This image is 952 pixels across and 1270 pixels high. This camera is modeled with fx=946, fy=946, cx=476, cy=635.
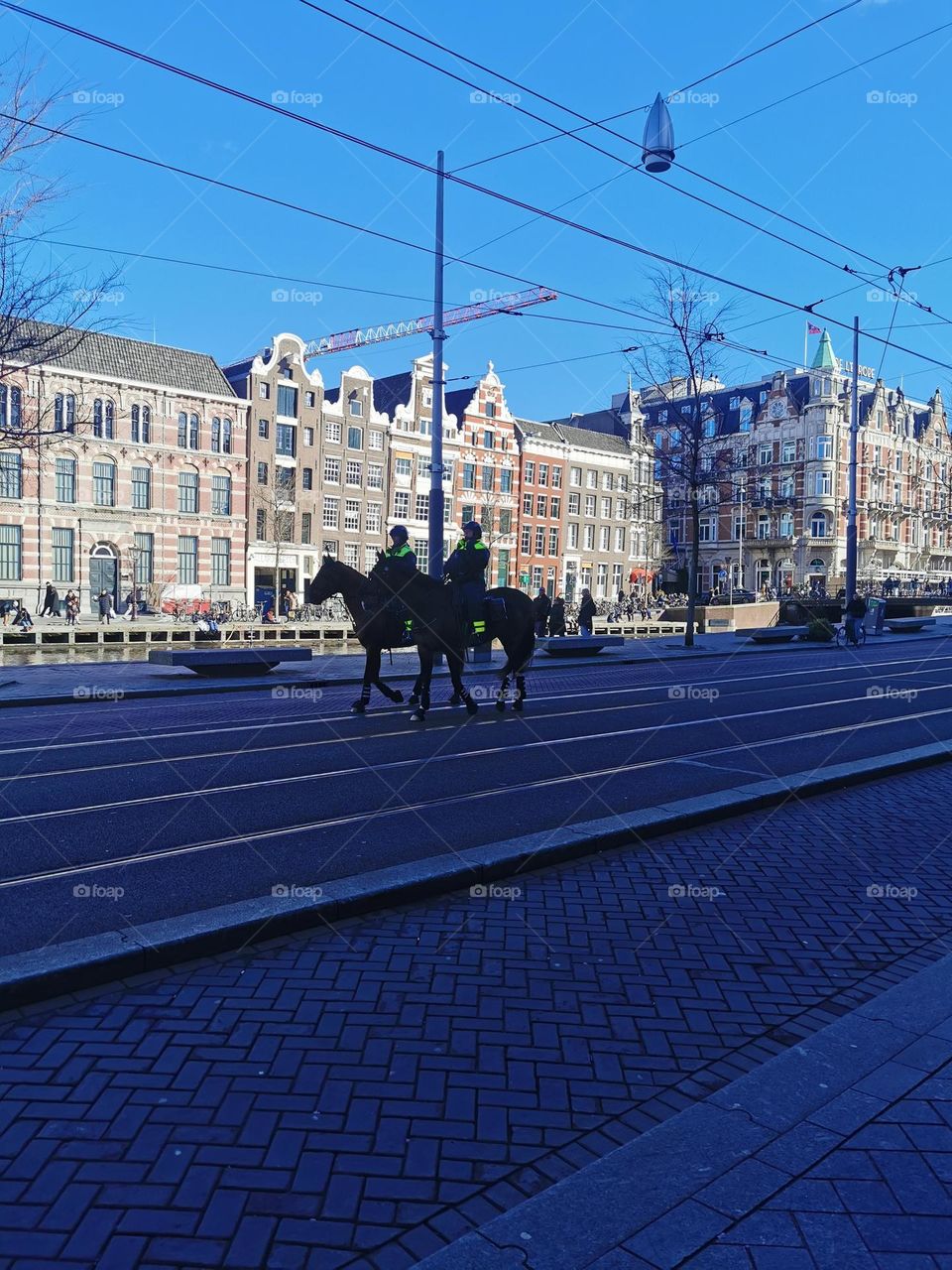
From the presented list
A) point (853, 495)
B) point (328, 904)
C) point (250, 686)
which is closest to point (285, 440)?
point (853, 495)

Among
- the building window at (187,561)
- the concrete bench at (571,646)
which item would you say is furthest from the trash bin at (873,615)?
the building window at (187,561)

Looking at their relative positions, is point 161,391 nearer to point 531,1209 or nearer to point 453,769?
point 453,769

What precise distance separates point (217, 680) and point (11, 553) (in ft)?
108

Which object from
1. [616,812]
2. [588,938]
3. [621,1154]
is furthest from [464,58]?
[621,1154]

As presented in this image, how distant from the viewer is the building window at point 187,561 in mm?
50531

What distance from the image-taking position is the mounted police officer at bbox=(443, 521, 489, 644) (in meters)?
13.0

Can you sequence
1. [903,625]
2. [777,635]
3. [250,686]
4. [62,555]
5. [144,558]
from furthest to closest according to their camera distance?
1. [144,558]
2. [62,555]
3. [903,625]
4. [777,635]
5. [250,686]

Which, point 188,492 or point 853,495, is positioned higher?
point 188,492

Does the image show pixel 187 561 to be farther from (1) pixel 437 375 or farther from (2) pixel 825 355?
(2) pixel 825 355

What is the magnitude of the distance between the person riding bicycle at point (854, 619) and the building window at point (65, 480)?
118 ft

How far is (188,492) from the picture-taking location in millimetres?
50812

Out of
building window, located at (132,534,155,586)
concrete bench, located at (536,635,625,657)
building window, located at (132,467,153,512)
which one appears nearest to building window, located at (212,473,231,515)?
building window, located at (132,467,153,512)

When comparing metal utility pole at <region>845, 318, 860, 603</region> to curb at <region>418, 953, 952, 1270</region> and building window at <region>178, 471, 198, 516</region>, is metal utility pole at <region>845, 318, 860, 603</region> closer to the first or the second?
building window at <region>178, 471, 198, 516</region>

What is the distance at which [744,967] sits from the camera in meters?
4.55
